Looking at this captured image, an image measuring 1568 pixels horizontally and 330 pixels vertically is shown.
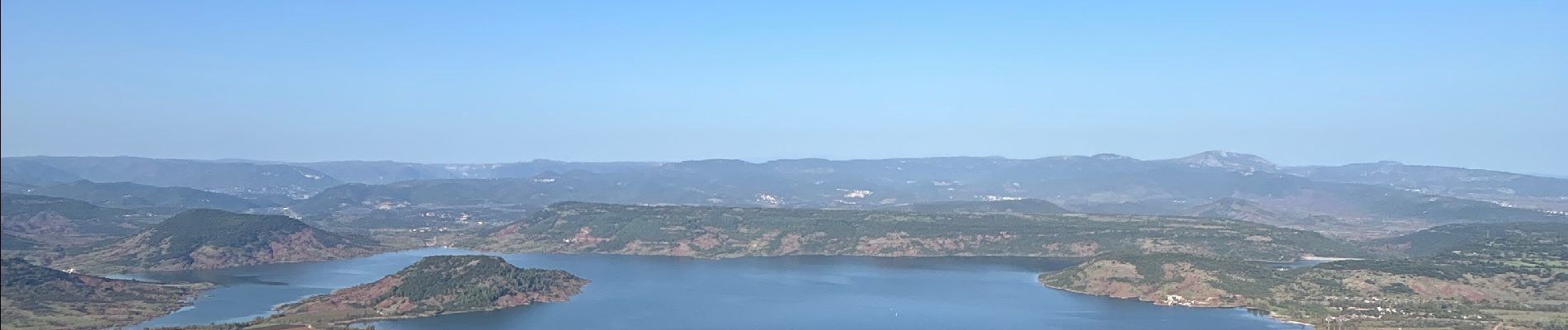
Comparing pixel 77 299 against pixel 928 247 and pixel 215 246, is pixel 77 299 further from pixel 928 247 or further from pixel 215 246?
pixel 928 247

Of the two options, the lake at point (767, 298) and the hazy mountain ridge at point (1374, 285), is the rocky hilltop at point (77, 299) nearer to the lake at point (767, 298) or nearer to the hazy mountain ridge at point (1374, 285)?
the lake at point (767, 298)

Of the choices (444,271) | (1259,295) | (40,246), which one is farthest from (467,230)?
(1259,295)

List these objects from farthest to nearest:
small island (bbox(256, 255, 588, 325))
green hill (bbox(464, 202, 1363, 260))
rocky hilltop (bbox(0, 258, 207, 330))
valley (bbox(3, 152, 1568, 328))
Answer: green hill (bbox(464, 202, 1363, 260))
valley (bbox(3, 152, 1568, 328))
small island (bbox(256, 255, 588, 325))
rocky hilltop (bbox(0, 258, 207, 330))

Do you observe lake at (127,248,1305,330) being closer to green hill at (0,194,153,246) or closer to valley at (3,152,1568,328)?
valley at (3,152,1568,328)

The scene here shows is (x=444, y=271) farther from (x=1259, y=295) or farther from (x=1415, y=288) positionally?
(x=1415, y=288)

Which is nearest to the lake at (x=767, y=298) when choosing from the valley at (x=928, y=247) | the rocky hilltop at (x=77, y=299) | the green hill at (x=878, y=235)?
the rocky hilltop at (x=77, y=299)

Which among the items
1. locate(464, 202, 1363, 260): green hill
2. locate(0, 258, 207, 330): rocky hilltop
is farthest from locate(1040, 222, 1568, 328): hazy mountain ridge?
locate(0, 258, 207, 330): rocky hilltop

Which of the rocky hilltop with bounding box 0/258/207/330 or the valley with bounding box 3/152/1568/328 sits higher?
the valley with bounding box 3/152/1568/328
